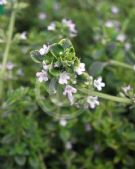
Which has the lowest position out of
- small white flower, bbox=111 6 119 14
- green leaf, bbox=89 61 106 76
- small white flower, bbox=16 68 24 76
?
green leaf, bbox=89 61 106 76

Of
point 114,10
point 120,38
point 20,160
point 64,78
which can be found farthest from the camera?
point 114,10

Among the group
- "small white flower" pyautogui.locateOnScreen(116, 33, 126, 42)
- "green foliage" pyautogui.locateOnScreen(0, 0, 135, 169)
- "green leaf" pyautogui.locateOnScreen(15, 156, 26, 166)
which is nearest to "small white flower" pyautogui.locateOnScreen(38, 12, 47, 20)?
"green foliage" pyautogui.locateOnScreen(0, 0, 135, 169)

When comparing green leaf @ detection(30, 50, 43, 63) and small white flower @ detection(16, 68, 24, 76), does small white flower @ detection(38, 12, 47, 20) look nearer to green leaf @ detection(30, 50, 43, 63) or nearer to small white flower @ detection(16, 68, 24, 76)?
small white flower @ detection(16, 68, 24, 76)

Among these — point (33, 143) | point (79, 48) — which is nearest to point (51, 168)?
point (33, 143)

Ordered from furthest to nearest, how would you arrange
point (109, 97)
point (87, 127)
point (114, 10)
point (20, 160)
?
point (114, 10)
point (87, 127)
point (20, 160)
point (109, 97)

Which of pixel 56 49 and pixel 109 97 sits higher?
pixel 56 49

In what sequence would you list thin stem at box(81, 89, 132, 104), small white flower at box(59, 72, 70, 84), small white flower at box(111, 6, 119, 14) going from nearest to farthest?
small white flower at box(59, 72, 70, 84) < thin stem at box(81, 89, 132, 104) < small white flower at box(111, 6, 119, 14)

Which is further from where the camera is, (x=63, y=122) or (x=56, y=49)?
(x=63, y=122)

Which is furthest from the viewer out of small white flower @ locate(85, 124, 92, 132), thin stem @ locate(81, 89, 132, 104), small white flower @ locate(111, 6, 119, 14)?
small white flower @ locate(111, 6, 119, 14)

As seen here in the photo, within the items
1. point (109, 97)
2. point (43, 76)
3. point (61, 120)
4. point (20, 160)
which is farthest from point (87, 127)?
point (43, 76)

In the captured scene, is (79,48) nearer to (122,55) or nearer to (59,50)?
(122,55)

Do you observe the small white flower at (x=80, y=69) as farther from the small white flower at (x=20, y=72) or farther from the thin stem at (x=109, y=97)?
the small white flower at (x=20, y=72)

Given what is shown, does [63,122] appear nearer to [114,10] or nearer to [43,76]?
[43,76]
